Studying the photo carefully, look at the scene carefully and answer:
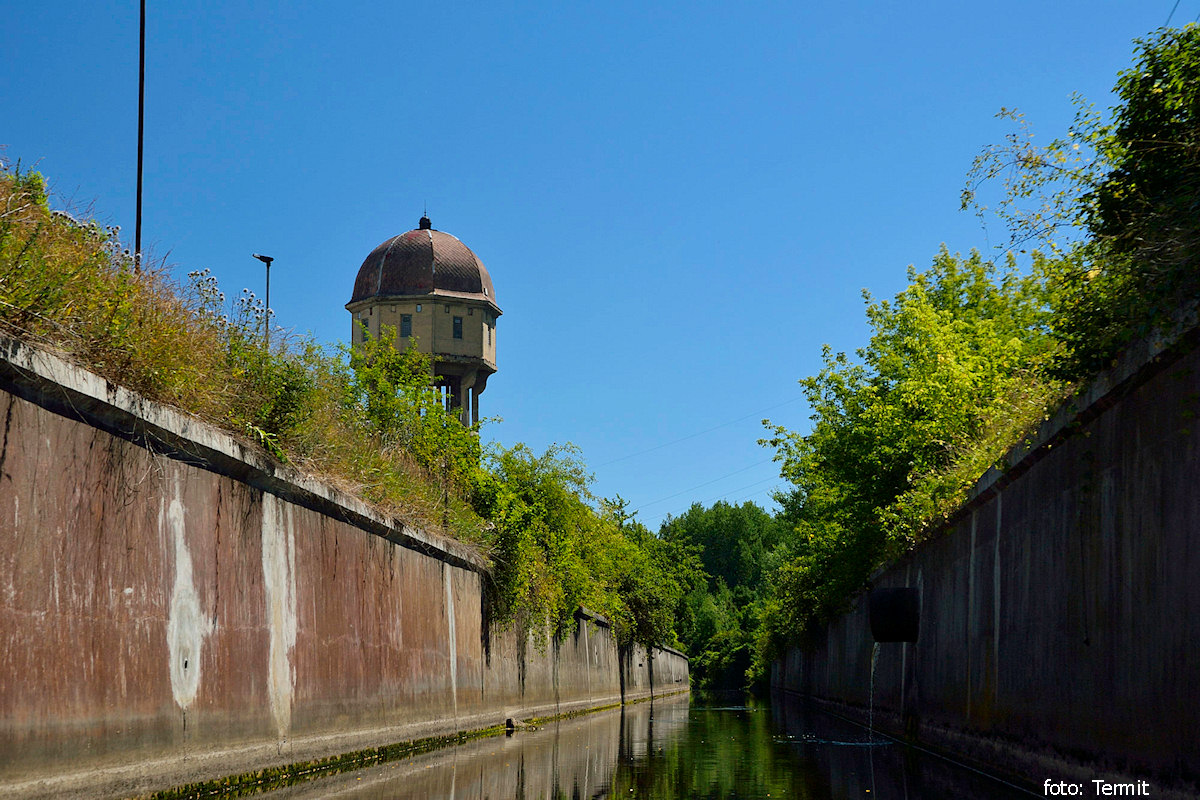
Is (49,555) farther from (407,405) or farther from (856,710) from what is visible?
(856,710)

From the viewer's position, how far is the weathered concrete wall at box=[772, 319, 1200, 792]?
26.4 ft

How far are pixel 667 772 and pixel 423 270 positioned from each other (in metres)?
35.7

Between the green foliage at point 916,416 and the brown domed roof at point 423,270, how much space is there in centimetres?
1842

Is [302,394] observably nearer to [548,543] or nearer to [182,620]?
[182,620]

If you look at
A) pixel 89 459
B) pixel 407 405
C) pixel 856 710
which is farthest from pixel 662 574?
pixel 89 459

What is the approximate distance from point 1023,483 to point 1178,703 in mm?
5317

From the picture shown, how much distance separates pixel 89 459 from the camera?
930 cm

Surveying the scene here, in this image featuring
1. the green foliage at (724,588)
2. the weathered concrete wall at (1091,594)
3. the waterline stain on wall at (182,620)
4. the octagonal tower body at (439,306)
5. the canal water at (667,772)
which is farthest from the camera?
the green foliage at (724,588)

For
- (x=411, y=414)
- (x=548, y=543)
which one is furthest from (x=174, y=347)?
(x=548, y=543)

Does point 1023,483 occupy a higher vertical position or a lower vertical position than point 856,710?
higher

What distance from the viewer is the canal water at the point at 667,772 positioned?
11.3 meters

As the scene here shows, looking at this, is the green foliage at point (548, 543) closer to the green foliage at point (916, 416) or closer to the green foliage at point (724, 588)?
the green foliage at point (916, 416)

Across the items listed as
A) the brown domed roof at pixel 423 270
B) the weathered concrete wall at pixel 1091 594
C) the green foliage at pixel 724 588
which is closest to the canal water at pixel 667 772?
the weathered concrete wall at pixel 1091 594

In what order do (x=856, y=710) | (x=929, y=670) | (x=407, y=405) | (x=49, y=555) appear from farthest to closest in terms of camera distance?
(x=856, y=710), (x=407, y=405), (x=929, y=670), (x=49, y=555)
